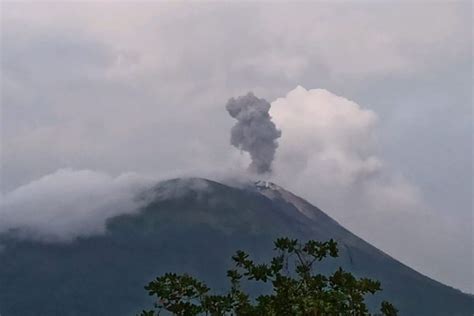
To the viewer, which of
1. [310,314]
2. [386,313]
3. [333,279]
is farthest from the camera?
[333,279]

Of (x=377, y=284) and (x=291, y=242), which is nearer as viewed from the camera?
(x=377, y=284)

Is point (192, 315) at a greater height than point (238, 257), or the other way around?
point (238, 257)

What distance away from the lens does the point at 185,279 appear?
1622cm

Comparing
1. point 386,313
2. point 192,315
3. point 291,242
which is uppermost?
point 291,242

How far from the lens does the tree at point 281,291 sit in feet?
49.9

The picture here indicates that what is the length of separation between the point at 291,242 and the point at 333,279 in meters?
1.35

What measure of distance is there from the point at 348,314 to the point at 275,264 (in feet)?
7.52

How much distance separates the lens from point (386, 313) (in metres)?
15.3

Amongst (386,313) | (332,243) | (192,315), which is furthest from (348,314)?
(192,315)

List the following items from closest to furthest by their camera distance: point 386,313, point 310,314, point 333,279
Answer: point 310,314
point 386,313
point 333,279

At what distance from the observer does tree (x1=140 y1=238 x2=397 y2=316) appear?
15211 mm

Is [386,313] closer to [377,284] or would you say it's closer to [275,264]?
[377,284]

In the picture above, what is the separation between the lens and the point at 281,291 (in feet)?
52.5

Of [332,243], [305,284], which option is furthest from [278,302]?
[332,243]
